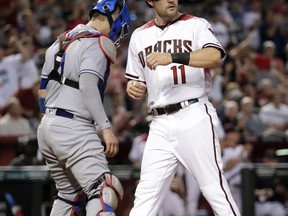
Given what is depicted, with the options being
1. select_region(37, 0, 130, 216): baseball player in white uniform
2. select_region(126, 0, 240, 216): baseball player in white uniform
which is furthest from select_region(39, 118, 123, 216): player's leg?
select_region(126, 0, 240, 216): baseball player in white uniform

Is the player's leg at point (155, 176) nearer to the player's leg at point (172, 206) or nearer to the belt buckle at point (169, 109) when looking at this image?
the belt buckle at point (169, 109)

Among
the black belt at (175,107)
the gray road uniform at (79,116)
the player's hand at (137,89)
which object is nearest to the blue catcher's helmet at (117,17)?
the gray road uniform at (79,116)

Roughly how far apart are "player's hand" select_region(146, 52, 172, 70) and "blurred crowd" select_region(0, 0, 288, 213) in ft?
15.7

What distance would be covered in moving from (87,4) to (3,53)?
3.41m

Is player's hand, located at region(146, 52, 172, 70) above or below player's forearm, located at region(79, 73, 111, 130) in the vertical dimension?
above

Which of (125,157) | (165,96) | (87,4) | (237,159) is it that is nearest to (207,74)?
(165,96)

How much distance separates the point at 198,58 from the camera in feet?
20.5

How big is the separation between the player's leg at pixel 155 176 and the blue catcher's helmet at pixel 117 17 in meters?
0.76

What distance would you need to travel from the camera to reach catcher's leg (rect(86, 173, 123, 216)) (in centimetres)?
621

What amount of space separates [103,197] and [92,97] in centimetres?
72

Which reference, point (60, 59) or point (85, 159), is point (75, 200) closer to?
point (85, 159)

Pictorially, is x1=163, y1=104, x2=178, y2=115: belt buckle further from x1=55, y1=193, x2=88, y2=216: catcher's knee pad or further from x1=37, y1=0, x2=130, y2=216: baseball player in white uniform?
x1=55, y1=193, x2=88, y2=216: catcher's knee pad

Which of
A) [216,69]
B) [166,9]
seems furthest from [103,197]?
[216,69]

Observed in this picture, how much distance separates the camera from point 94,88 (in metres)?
6.25
